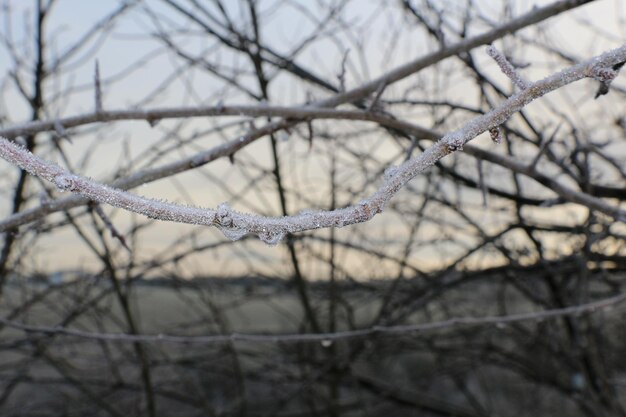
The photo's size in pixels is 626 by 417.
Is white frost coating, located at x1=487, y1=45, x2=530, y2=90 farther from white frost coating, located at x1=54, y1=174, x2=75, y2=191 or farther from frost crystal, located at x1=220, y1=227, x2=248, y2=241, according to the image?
white frost coating, located at x1=54, y1=174, x2=75, y2=191

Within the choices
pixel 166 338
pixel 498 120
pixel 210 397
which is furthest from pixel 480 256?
pixel 498 120

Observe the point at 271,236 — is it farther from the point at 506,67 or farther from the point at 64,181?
the point at 506,67

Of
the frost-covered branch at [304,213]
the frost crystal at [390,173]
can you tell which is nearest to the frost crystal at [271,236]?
the frost-covered branch at [304,213]

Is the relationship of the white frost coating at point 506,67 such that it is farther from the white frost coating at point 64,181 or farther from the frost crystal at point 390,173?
the white frost coating at point 64,181

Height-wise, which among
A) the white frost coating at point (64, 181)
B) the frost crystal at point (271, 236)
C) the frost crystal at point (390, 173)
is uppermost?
the frost crystal at point (390, 173)

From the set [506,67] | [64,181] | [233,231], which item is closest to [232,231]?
[233,231]

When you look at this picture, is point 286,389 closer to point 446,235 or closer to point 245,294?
point 245,294

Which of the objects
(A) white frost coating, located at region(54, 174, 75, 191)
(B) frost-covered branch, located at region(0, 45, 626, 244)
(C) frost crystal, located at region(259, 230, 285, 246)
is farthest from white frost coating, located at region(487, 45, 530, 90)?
(A) white frost coating, located at region(54, 174, 75, 191)

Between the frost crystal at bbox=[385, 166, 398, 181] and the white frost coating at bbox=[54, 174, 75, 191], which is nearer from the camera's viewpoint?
the white frost coating at bbox=[54, 174, 75, 191]
